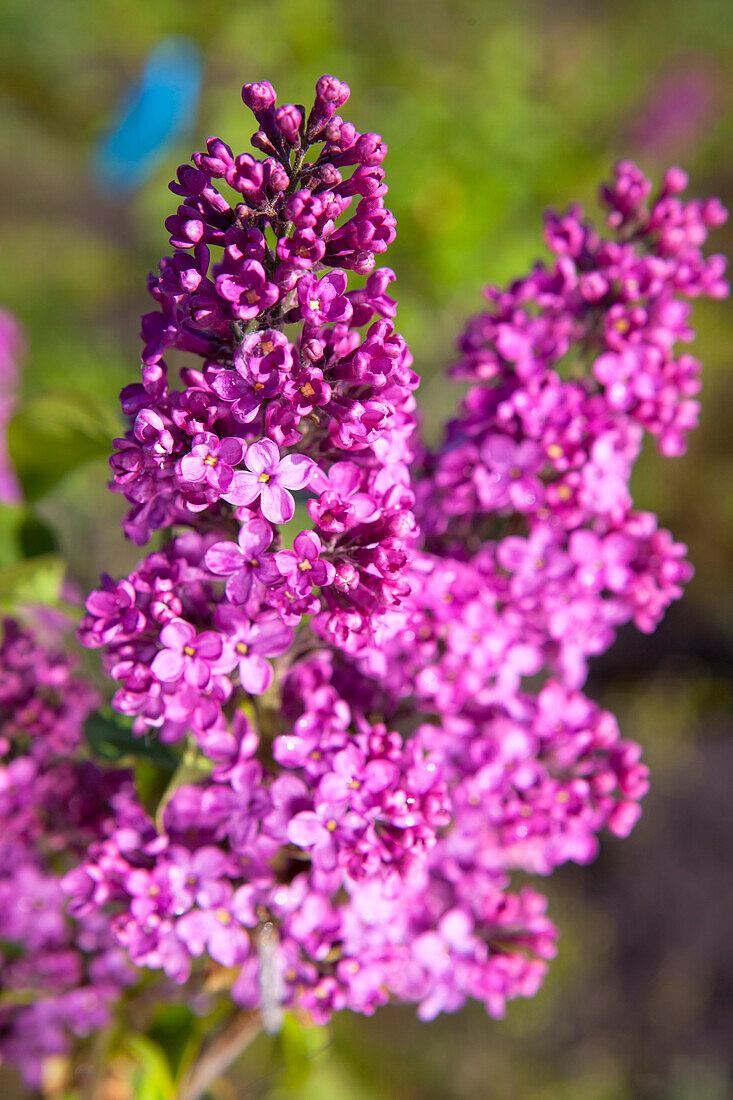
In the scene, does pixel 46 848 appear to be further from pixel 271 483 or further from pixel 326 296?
pixel 326 296

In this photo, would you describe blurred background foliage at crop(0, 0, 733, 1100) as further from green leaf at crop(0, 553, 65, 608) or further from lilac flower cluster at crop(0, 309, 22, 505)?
green leaf at crop(0, 553, 65, 608)

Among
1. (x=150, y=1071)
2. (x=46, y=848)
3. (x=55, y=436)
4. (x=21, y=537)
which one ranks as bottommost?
(x=150, y=1071)

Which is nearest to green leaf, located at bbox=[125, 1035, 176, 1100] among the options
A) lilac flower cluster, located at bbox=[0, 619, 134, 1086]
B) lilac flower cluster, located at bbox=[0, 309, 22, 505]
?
lilac flower cluster, located at bbox=[0, 619, 134, 1086]

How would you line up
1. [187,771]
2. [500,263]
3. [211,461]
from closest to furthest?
[211,461], [187,771], [500,263]

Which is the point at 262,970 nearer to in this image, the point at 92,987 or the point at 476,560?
the point at 92,987

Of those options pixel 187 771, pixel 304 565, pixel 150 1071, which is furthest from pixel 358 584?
pixel 150 1071

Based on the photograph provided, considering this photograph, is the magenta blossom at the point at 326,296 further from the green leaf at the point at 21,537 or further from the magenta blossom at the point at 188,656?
the green leaf at the point at 21,537

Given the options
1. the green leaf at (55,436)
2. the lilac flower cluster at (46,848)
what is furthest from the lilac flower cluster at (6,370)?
the lilac flower cluster at (46,848)
